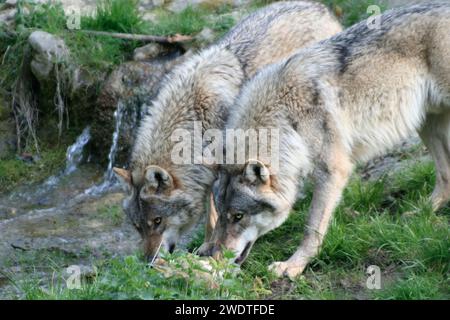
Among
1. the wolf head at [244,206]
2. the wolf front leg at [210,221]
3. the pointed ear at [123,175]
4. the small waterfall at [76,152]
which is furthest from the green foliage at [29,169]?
the wolf head at [244,206]

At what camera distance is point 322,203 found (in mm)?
6352

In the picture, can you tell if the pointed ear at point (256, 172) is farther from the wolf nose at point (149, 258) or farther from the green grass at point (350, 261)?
the wolf nose at point (149, 258)

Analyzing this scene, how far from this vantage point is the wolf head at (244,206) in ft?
20.1

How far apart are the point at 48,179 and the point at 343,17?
4.20 metres

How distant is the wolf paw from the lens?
6160 mm

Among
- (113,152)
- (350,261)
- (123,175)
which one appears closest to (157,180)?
(123,175)

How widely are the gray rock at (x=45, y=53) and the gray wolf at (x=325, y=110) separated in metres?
4.04

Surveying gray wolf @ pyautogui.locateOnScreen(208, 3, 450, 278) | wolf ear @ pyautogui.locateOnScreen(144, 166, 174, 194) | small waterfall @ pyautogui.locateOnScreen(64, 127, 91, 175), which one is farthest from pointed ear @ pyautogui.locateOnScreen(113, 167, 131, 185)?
small waterfall @ pyautogui.locateOnScreen(64, 127, 91, 175)

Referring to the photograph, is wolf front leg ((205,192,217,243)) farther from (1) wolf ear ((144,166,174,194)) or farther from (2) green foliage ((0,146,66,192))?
(2) green foliage ((0,146,66,192))

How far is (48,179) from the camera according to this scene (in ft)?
31.6
